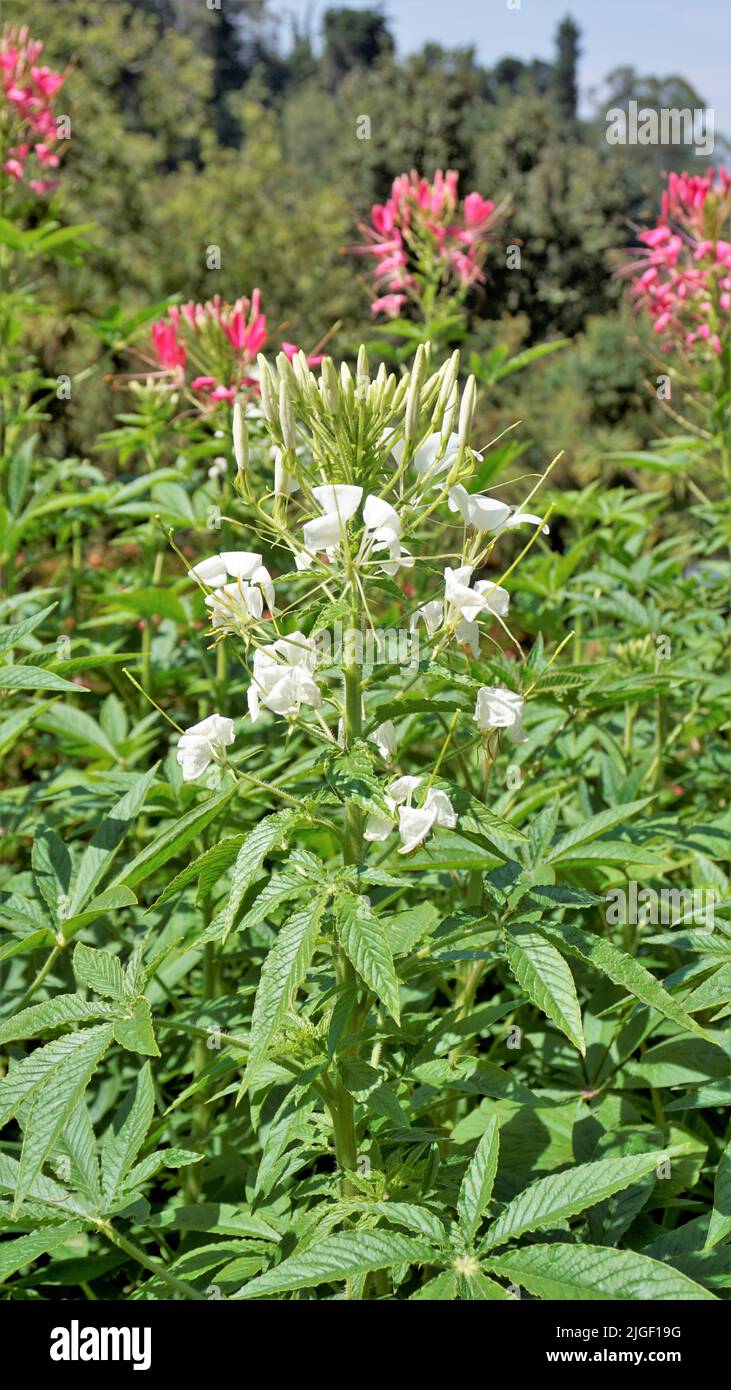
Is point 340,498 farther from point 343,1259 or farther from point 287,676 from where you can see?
point 343,1259

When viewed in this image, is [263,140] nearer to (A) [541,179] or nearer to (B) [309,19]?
(A) [541,179]

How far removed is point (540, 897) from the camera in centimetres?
132

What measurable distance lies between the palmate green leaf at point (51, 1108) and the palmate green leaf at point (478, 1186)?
410 millimetres

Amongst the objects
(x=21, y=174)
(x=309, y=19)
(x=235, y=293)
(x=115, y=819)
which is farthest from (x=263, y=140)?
(x=309, y=19)

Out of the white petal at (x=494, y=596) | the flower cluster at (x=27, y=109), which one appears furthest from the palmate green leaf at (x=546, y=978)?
the flower cluster at (x=27, y=109)

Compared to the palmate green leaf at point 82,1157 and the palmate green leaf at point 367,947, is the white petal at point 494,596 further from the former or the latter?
the palmate green leaf at point 82,1157

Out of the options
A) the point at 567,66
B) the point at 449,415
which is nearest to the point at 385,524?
the point at 449,415

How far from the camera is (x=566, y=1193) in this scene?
1.14m

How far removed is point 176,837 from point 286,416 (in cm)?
52

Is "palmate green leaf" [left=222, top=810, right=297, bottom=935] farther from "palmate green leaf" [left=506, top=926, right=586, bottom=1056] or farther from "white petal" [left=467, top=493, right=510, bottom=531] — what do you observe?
"white petal" [left=467, top=493, right=510, bottom=531]

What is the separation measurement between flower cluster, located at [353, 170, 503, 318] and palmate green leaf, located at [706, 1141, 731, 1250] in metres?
2.46

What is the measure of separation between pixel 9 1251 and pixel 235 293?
14988mm

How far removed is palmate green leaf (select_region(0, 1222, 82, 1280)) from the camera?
1189 mm

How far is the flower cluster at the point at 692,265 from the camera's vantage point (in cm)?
310
